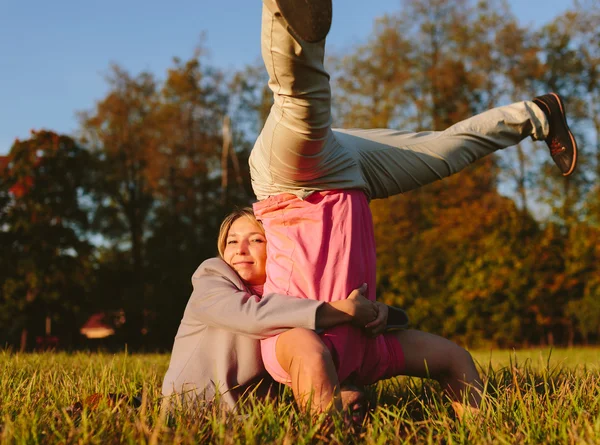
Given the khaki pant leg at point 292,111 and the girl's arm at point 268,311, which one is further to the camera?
the girl's arm at point 268,311

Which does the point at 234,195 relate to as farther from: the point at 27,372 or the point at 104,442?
the point at 104,442

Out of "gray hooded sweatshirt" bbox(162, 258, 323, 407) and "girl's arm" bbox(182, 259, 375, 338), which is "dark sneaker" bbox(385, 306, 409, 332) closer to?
"girl's arm" bbox(182, 259, 375, 338)

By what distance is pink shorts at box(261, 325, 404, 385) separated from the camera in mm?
2307

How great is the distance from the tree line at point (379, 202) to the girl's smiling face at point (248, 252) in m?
12.0

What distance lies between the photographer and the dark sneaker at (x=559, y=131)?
3203 mm

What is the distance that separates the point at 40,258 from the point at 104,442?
46.1ft

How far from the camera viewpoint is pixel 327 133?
2.29 meters

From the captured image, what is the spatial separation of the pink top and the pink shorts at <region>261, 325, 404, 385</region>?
0.51 ft

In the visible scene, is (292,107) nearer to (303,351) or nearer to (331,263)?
(331,263)

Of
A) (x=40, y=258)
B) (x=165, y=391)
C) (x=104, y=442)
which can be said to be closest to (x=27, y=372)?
(x=165, y=391)

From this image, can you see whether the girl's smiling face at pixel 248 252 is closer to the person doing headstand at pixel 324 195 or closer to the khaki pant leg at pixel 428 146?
the person doing headstand at pixel 324 195

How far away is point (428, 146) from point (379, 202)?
1527 cm

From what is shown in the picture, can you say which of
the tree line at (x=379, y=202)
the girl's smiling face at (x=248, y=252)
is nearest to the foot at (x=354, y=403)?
the girl's smiling face at (x=248, y=252)

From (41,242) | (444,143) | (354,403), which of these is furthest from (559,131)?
(41,242)
